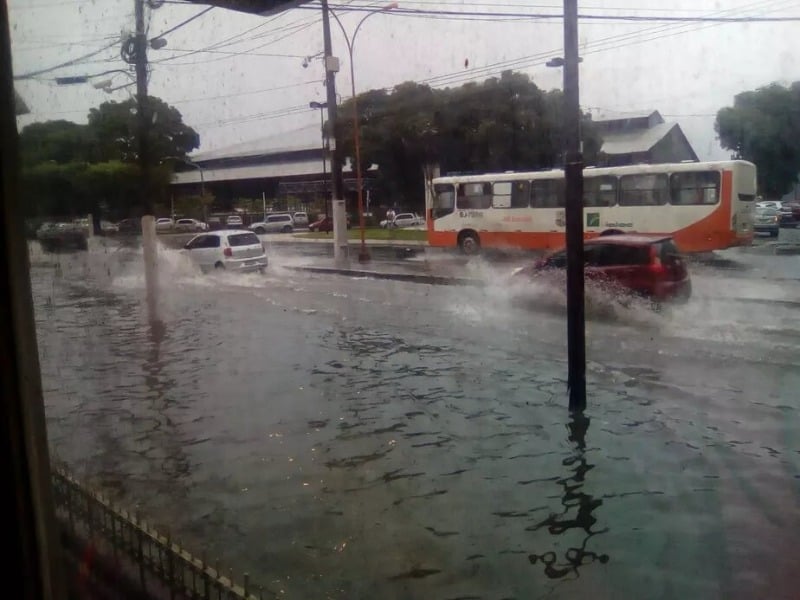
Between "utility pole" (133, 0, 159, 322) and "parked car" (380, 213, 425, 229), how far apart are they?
259 inches

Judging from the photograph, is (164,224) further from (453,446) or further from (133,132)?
(453,446)

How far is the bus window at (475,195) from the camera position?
Answer: 1709 cm

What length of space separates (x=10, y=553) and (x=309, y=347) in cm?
791

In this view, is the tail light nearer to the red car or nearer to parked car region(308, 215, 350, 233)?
the red car

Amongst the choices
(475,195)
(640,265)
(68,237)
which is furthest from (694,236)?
(68,237)

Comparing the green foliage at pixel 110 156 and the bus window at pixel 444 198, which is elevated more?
the green foliage at pixel 110 156

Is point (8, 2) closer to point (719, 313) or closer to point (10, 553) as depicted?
point (10, 553)

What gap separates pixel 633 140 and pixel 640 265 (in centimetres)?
218

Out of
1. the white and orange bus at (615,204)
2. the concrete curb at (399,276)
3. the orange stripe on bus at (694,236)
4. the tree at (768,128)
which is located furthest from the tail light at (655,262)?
the concrete curb at (399,276)

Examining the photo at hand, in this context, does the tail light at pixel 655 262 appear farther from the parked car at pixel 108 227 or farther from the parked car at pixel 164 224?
the parked car at pixel 108 227

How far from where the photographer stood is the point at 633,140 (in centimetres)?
1201

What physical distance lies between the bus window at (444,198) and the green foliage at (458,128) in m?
1.45

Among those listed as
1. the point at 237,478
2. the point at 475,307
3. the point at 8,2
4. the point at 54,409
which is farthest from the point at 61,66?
the point at 475,307

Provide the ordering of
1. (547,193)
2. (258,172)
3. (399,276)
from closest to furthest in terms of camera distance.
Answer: (258,172) < (547,193) < (399,276)
